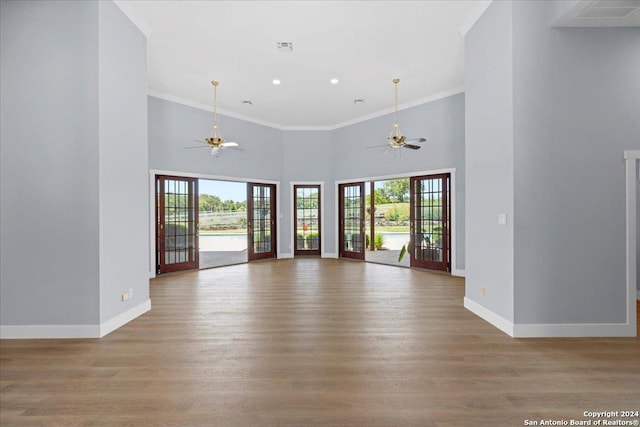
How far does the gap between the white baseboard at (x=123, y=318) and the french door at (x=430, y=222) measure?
18.6ft

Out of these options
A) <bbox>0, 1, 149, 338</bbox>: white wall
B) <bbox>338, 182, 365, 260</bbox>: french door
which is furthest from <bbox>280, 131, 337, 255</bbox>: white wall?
<bbox>0, 1, 149, 338</bbox>: white wall

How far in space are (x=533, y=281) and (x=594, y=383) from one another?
3.56ft

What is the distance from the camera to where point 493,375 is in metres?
2.46

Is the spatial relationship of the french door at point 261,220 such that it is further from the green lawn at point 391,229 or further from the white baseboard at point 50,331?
the green lawn at point 391,229

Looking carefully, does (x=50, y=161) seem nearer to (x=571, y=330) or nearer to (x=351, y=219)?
(x=571, y=330)

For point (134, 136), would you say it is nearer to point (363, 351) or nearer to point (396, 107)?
point (363, 351)

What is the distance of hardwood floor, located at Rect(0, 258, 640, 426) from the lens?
2.02 meters

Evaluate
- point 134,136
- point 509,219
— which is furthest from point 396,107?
point 134,136

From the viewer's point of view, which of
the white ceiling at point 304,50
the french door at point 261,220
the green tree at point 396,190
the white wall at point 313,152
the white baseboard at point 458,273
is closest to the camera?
the white ceiling at point 304,50

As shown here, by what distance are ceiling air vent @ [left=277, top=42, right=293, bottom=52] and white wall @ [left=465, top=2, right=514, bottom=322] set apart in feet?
8.26

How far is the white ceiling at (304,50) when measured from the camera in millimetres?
3816

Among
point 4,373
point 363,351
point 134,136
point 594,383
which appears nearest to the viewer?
point 594,383

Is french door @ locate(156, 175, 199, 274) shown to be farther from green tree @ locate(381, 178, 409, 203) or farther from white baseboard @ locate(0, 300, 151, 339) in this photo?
green tree @ locate(381, 178, 409, 203)

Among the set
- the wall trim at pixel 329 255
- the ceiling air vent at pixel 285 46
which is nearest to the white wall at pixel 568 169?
the ceiling air vent at pixel 285 46
